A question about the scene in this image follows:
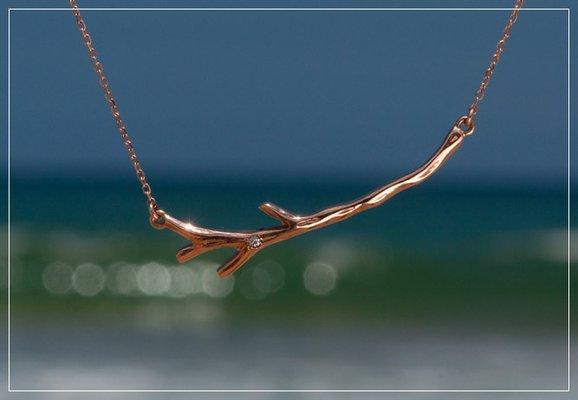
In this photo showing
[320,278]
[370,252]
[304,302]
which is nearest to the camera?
[304,302]

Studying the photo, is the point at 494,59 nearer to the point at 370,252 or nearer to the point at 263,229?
the point at 263,229

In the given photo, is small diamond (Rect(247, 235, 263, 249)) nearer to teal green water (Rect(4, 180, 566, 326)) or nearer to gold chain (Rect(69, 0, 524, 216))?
gold chain (Rect(69, 0, 524, 216))

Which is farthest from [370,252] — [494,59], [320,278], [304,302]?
[494,59]

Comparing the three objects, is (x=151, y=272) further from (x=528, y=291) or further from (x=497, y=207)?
(x=497, y=207)

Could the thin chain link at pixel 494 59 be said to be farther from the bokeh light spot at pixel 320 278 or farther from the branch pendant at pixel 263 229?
the bokeh light spot at pixel 320 278

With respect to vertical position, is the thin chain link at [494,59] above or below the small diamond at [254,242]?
above

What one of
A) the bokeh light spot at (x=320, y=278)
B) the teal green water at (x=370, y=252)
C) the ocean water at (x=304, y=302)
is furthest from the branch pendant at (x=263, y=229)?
the bokeh light spot at (x=320, y=278)

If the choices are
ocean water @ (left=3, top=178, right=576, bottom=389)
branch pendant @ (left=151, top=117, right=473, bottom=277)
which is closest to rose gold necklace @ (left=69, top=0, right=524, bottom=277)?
branch pendant @ (left=151, top=117, right=473, bottom=277)

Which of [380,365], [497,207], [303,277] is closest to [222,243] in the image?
[380,365]
